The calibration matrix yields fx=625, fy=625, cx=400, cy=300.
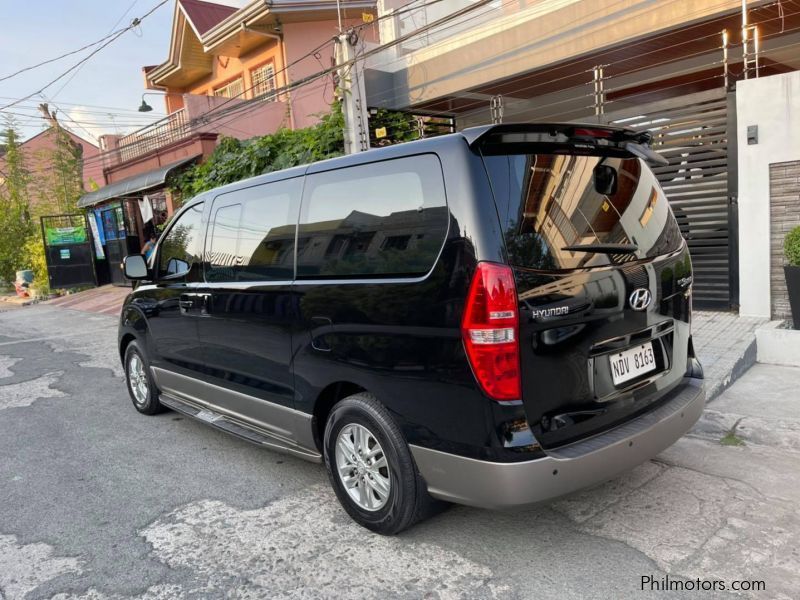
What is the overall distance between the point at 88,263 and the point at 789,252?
62.3 feet

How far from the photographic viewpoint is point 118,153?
20.5 meters

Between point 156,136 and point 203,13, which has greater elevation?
point 203,13

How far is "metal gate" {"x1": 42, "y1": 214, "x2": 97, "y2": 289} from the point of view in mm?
18938

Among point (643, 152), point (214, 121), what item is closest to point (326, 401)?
point (643, 152)

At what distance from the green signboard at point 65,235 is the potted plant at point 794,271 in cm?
1910

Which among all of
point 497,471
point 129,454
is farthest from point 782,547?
point 129,454

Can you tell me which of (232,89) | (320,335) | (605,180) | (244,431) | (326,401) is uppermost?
(232,89)

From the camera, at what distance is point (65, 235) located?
19.2 metres

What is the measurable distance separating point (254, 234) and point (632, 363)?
2.39 metres

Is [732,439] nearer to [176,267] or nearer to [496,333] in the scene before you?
[496,333]

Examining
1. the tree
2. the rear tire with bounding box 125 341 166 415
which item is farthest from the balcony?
the rear tire with bounding box 125 341 166 415

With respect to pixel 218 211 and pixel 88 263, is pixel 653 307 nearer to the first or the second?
pixel 218 211

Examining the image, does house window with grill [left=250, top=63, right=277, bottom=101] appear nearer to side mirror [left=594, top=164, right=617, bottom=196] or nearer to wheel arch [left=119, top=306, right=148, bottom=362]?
wheel arch [left=119, top=306, right=148, bottom=362]

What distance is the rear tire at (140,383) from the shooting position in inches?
216
